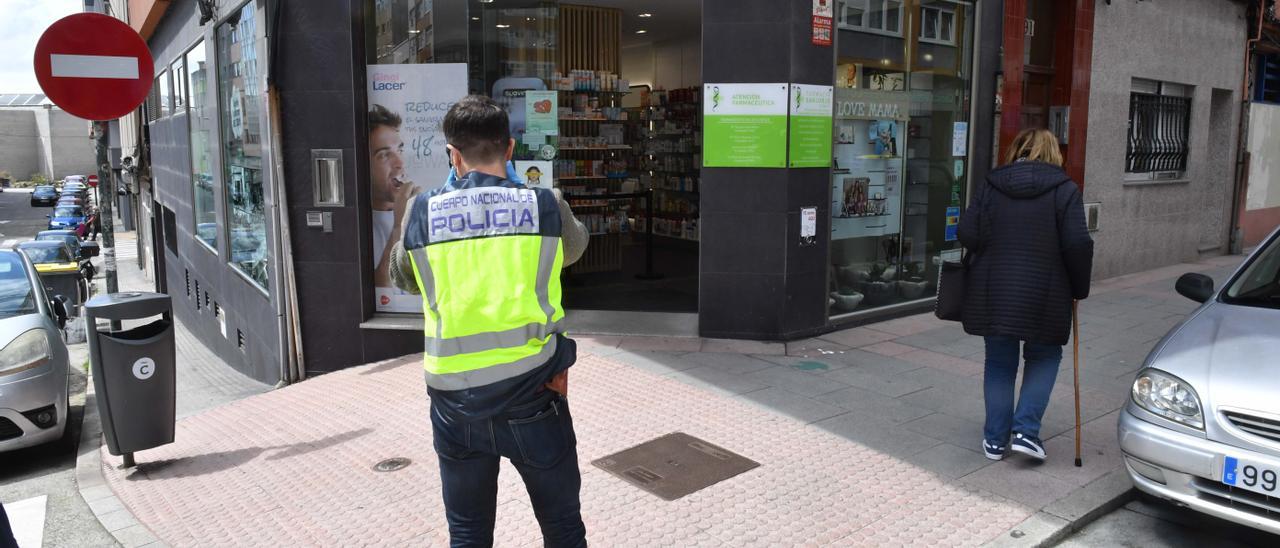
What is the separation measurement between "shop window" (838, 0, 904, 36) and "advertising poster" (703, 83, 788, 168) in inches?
43.7

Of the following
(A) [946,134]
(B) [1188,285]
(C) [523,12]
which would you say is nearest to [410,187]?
(C) [523,12]

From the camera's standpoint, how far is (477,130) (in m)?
2.86

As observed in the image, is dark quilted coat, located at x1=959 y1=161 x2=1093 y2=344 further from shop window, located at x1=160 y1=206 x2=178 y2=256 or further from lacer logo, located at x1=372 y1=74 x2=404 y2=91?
shop window, located at x1=160 y1=206 x2=178 y2=256

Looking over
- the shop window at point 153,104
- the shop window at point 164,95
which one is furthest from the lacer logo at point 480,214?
the shop window at point 153,104

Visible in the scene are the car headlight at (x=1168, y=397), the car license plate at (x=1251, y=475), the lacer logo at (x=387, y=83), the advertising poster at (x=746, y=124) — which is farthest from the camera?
the lacer logo at (x=387, y=83)

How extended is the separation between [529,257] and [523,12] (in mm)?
6641

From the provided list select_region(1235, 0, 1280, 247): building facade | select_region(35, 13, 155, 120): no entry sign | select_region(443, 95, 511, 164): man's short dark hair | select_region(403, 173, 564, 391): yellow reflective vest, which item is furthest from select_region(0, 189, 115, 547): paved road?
select_region(1235, 0, 1280, 247): building facade

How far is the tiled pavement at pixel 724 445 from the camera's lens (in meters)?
4.36

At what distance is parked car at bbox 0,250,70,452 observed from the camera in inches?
257

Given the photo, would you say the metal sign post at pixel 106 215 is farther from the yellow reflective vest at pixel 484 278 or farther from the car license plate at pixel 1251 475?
the car license plate at pixel 1251 475

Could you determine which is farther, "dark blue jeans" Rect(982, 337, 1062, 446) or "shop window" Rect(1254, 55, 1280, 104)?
"shop window" Rect(1254, 55, 1280, 104)

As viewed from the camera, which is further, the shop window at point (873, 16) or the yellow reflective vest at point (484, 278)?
the shop window at point (873, 16)

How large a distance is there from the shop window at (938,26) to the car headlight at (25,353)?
26.1ft

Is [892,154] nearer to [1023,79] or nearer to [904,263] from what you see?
[904,263]
